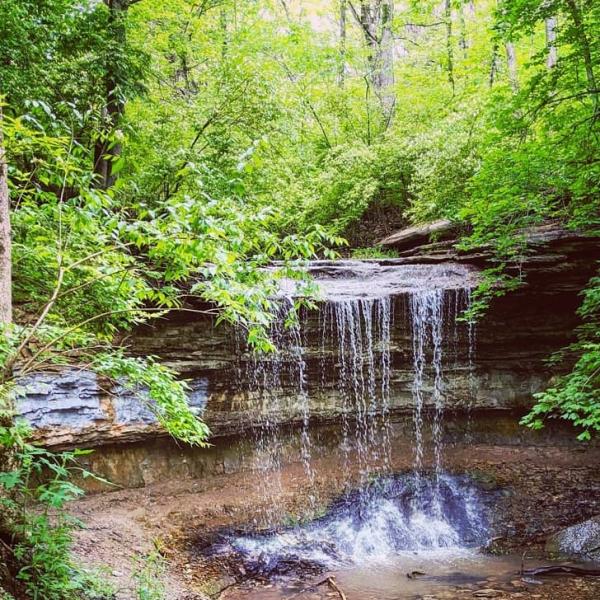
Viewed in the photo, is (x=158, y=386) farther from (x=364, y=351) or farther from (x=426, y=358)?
(x=426, y=358)

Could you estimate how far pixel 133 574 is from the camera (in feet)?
19.7

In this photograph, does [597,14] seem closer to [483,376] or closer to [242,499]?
[483,376]

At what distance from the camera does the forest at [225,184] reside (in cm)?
396

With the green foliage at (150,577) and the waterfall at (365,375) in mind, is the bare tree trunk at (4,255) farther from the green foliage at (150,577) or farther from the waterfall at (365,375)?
the waterfall at (365,375)

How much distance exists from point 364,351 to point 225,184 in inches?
165

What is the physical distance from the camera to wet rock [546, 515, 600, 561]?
6.85 m

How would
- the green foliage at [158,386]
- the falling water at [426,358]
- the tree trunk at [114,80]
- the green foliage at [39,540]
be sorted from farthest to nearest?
1. the falling water at [426,358]
2. the tree trunk at [114,80]
3. the green foliage at [158,386]
4. the green foliage at [39,540]

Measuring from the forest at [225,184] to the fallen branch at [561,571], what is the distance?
0.67 meters

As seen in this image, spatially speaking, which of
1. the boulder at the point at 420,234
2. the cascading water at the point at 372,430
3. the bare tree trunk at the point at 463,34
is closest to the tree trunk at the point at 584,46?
the cascading water at the point at 372,430

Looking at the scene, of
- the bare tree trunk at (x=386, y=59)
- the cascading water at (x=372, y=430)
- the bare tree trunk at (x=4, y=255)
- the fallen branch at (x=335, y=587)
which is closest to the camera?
the bare tree trunk at (x=4, y=255)

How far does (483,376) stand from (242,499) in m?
5.56

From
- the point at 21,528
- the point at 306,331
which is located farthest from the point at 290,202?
the point at 21,528

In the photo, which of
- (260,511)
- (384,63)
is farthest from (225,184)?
(384,63)

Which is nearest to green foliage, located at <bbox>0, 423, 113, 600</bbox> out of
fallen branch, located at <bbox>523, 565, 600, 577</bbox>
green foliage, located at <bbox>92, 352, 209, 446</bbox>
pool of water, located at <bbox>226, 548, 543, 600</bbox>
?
green foliage, located at <bbox>92, 352, 209, 446</bbox>
